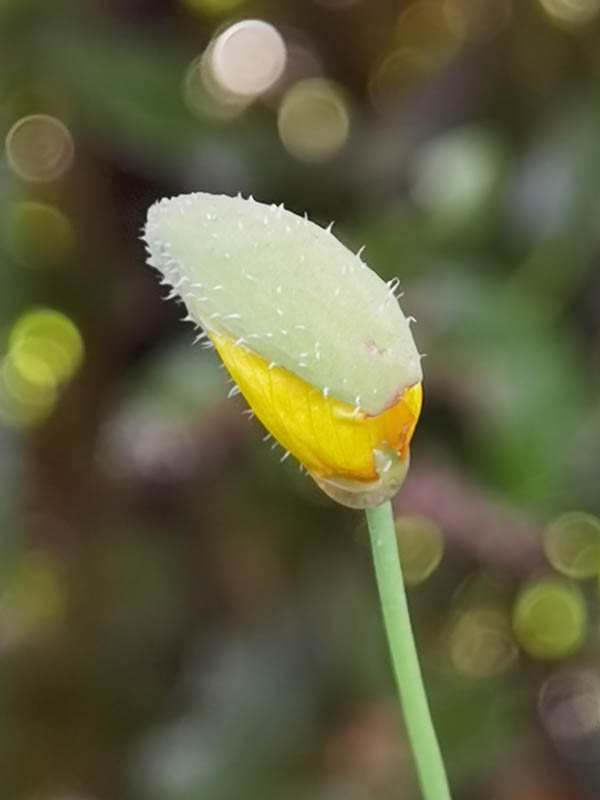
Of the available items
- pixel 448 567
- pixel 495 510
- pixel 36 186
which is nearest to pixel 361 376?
pixel 495 510

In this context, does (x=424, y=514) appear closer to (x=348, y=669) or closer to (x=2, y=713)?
(x=348, y=669)

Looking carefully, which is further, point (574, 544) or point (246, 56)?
point (246, 56)

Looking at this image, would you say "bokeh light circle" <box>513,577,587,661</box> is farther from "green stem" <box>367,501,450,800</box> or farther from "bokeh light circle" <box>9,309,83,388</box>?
"green stem" <box>367,501,450,800</box>

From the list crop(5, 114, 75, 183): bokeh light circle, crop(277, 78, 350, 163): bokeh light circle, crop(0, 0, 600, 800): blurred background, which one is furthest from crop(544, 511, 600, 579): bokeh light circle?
crop(5, 114, 75, 183): bokeh light circle

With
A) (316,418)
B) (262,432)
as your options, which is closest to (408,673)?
(316,418)

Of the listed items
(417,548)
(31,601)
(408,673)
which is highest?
(408,673)

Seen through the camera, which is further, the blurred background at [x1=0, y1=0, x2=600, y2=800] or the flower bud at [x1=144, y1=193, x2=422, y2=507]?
the blurred background at [x1=0, y1=0, x2=600, y2=800]

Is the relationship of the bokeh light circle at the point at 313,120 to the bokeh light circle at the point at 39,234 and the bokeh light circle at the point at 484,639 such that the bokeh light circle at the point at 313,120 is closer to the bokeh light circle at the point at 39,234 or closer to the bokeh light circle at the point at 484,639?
the bokeh light circle at the point at 39,234

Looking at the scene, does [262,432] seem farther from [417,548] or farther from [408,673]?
[408,673]
